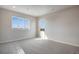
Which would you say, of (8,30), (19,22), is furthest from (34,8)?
(8,30)

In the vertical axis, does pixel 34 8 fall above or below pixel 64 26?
above

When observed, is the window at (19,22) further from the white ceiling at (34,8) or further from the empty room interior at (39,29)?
the white ceiling at (34,8)

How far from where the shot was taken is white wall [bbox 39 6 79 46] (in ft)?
7.14

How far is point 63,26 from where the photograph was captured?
227cm

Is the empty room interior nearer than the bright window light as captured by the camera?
Yes

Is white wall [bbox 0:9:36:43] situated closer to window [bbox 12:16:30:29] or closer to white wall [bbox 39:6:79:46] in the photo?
window [bbox 12:16:30:29]

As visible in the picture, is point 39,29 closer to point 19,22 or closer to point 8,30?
point 19,22

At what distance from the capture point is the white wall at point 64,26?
2.18 meters

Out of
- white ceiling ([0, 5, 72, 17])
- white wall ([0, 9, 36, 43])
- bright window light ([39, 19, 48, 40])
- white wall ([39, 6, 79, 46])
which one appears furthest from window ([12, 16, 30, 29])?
white wall ([39, 6, 79, 46])

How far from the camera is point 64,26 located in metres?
2.26

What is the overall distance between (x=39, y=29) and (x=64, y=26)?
2.62 feet

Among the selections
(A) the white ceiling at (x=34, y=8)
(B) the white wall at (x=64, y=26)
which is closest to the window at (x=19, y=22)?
(A) the white ceiling at (x=34, y=8)

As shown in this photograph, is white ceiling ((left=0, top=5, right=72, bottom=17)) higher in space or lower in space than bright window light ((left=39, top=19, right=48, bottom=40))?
higher
